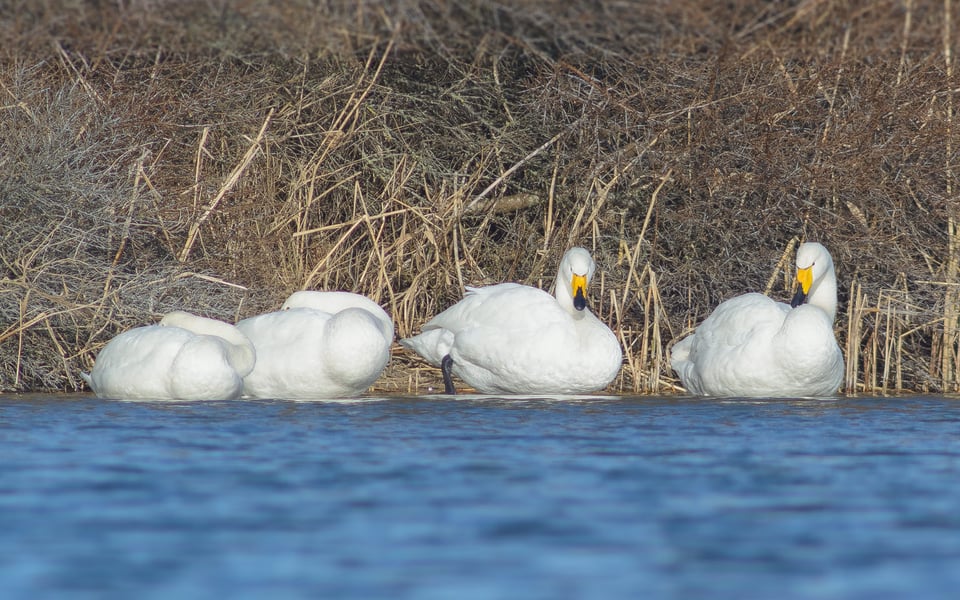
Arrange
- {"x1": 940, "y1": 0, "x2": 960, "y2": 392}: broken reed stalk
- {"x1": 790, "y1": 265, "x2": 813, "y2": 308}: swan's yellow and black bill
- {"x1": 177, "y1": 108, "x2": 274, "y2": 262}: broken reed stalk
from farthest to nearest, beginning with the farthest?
1. {"x1": 177, "y1": 108, "x2": 274, "y2": 262}: broken reed stalk
2. {"x1": 940, "y1": 0, "x2": 960, "y2": 392}: broken reed stalk
3. {"x1": 790, "y1": 265, "x2": 813, "y2": 308}: swan's yellow and black bill

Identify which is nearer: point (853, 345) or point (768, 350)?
point (768, 350)

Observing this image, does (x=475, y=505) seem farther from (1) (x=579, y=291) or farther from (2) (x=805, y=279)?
(2) (x=805, y=279)

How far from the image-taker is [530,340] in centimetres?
930

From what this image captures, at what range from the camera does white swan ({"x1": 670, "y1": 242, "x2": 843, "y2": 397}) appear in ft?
30.1

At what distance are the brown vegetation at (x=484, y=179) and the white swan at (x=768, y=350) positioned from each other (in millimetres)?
597

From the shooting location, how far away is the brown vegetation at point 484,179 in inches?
388

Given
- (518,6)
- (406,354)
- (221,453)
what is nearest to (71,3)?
(518,6)

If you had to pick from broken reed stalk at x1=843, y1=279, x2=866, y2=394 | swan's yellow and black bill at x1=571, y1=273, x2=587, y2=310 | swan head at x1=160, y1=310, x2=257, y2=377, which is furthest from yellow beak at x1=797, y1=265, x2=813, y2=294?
swan head at x1=160, y1=310, x2=257, y2=377

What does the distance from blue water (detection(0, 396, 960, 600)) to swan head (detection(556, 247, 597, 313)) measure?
1644mm

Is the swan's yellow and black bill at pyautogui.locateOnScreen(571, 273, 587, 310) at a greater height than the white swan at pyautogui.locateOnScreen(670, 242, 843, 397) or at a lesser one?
greater

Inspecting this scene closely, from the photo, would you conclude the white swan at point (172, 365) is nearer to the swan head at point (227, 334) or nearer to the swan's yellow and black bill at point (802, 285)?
the swan head at point (227, 334)

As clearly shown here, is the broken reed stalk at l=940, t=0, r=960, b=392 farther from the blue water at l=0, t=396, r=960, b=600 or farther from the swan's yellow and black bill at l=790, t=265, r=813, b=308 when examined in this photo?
the blue water at l=0, t=396, r=960, b=600

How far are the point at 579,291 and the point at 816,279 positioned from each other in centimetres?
175

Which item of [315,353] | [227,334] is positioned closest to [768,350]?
[315,353]
